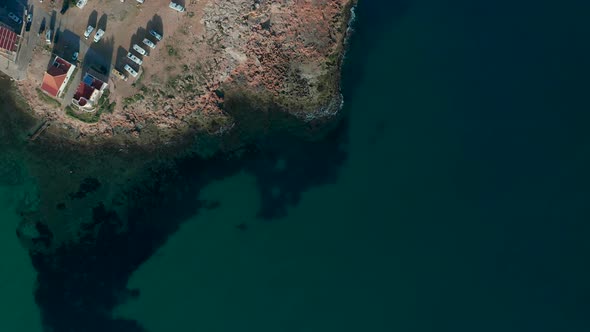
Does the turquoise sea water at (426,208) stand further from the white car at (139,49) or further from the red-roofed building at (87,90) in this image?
the white car at (139,49)

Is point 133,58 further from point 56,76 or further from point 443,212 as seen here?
Result: point 443,212

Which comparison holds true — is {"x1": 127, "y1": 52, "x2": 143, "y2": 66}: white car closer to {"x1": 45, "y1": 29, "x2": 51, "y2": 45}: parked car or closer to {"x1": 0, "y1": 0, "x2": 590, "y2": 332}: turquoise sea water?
{"x1": 45, "y1": 29, "x2": 51, "y2": 45}: parked car

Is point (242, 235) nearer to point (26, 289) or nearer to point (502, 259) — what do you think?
point (26, 289)

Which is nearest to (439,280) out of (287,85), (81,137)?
(287,85)

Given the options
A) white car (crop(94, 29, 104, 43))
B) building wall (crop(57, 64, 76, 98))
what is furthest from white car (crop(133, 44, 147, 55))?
building wall (crop(57, 64, 76, 98))

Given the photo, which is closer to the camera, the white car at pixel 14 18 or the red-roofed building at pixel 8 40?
the red-roofed building at pixel 8 40

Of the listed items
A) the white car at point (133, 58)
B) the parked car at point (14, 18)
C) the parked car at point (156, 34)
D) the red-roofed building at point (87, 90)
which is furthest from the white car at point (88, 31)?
the parked car at point (14, 18)
